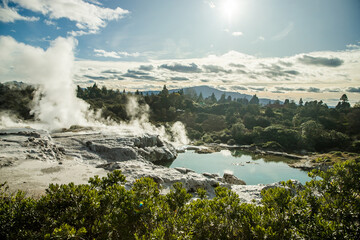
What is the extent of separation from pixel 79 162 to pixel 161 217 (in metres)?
18.4

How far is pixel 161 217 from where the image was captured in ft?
18.3

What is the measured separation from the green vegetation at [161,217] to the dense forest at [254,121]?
50.6m

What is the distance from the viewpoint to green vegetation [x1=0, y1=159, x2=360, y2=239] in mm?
4949

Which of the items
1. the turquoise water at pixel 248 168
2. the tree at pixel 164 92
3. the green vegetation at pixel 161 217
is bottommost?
the turquoise water at pixel 248 168

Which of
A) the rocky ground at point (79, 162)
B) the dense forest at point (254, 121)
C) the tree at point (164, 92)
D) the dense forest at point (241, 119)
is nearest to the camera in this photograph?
the rocky ground at point (79, 162)

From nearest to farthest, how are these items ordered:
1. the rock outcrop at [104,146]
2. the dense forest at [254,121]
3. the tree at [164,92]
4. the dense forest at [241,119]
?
the rock outcrop at [104,146], the dense forest at [241,119], the dense forest at [254,121], the tree at [164,92]

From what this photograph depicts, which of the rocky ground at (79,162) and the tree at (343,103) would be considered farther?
the tree at (343,103)

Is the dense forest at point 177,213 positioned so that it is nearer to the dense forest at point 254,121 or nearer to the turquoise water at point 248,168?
the turquoise water at point 248,168

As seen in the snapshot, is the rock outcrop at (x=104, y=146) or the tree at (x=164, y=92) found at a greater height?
the tree at (x=164, y=92)

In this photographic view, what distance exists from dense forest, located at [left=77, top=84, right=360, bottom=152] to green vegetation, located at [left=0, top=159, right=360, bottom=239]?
166ft

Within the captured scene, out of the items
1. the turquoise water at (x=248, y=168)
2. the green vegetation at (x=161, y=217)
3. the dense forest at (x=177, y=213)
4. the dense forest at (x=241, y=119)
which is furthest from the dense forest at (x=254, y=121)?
the green vegetation at (x=161, y=217)

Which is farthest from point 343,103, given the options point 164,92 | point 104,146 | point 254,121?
point 104,146

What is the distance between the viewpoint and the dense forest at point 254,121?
54.2 metres

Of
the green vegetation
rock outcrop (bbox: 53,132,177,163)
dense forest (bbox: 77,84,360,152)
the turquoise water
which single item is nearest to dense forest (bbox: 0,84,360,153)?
dense forest (bbox: 77,84,360,152)
